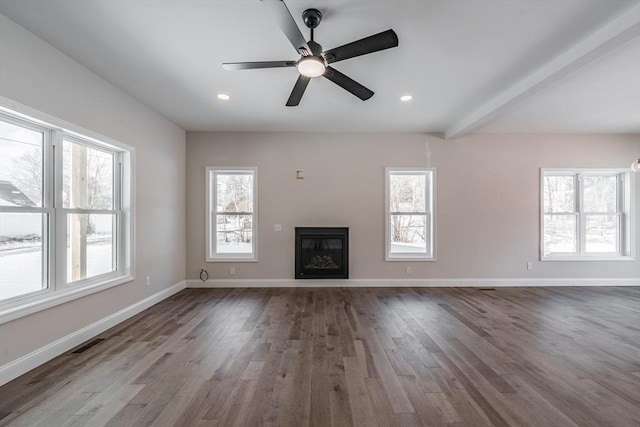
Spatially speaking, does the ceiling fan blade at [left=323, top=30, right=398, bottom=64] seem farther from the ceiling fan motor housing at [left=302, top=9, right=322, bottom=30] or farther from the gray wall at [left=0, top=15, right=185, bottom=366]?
the gray wall at [left=0, top=15, right=185, bottom=366]

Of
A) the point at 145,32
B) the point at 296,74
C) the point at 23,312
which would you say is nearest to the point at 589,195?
the point at 296,74

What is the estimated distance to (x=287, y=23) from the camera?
166cm

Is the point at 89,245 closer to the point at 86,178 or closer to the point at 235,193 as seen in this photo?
the point at 86,178

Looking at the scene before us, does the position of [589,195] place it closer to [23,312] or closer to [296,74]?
[296,74]

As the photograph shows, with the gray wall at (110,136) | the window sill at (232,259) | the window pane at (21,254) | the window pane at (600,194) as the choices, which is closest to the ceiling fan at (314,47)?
the gray wall at (110,136)

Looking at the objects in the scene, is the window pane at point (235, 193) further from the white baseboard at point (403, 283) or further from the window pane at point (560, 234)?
the window pane at point (560, 234)

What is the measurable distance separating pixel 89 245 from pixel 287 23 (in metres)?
3.18

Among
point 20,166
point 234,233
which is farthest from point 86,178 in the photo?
point 234,233

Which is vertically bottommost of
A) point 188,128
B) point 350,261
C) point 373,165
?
point 350,261

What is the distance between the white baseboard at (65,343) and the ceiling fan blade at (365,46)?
3.41 meters

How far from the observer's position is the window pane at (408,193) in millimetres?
4988

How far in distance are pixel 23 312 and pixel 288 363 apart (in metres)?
2.19

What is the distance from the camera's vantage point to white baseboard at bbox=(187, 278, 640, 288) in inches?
189

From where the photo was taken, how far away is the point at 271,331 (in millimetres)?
2961
